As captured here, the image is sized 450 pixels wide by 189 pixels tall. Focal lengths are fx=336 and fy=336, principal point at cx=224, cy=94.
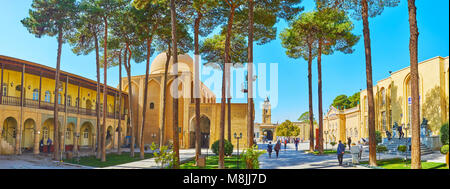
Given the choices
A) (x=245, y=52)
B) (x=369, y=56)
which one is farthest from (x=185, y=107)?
(x=369, y=56)

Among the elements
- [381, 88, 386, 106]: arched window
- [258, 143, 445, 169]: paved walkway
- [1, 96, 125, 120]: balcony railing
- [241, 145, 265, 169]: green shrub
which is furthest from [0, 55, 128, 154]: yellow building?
[381, 88, 386, 106]: arched window

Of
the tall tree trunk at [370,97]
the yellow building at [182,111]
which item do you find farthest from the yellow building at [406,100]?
the yellow building at [182,111]

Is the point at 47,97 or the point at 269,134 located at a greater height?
the point at 47,97

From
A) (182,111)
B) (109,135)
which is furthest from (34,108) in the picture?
(182,111)

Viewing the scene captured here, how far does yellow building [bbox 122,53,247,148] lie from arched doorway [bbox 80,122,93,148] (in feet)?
A: 16.0

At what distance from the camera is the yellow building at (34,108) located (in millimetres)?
18922

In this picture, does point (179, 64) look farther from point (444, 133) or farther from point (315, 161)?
point (444, 133)

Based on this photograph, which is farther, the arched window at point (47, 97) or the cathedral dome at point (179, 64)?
the cathedral dome at point (179, 64)

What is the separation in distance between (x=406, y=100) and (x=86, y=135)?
26325 mm

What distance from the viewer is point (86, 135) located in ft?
98.3

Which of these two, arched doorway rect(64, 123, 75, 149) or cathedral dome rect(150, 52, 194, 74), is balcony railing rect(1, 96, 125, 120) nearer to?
arched doorway rect(64, 123, 75, 149)

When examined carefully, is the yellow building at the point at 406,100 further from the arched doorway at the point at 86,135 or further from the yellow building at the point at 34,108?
the arched doorway at the point at 86,135

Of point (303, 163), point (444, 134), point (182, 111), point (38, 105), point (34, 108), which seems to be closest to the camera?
point (303, 163)
